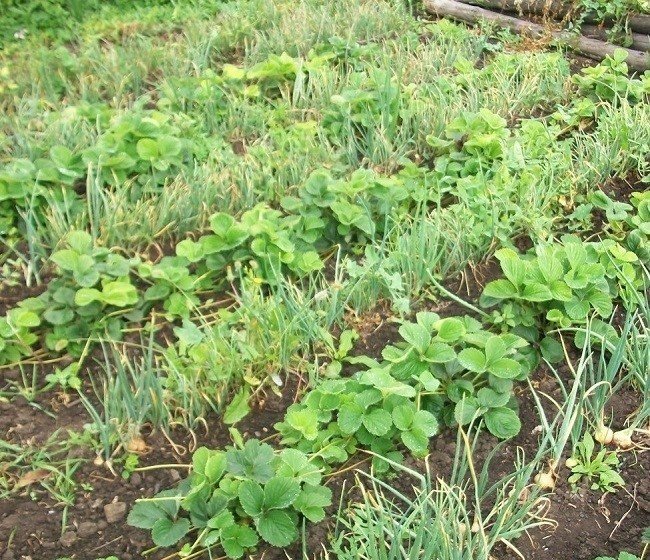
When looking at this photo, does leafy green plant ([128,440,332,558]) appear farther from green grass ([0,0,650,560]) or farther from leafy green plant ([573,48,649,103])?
leafy green plant ([573,48,649,103])

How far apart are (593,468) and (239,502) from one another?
1.07 meters

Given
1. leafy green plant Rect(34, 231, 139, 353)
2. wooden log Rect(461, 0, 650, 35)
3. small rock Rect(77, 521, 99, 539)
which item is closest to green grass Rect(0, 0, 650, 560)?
leafy green plant Rect(34, 231, 139, 353)

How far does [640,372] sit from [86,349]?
74.7 inches

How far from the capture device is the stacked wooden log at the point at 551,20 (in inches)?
178

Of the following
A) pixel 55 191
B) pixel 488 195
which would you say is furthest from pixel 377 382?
pixel 55 191

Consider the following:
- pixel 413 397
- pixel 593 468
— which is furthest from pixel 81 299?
pixel 593 468

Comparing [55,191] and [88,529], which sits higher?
Result: [55,191]

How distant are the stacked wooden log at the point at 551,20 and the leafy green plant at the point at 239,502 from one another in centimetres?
359

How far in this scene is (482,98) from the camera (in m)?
3.92

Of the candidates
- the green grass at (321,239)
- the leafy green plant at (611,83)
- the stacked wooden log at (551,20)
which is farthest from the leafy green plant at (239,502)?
the stacked wooden log at (551,20)

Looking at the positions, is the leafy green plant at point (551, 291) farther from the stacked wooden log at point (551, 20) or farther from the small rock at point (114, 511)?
the stacked wooden log at point (551, 20)

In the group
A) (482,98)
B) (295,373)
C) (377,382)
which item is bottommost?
(295,373)

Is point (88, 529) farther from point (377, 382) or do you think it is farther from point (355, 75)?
point (355, 75)

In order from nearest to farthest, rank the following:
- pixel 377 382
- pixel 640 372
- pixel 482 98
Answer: pixel 377 382
pixel 640 372
pixel 482 98
